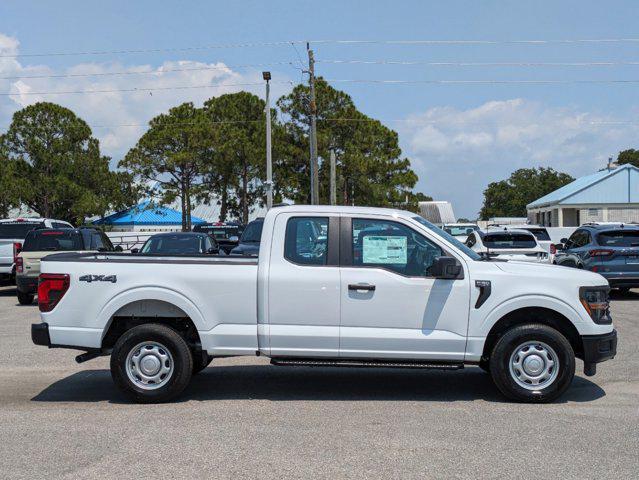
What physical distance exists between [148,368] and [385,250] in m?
2.63

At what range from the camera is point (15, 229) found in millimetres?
22625

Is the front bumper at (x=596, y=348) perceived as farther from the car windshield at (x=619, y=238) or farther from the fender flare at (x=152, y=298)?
the car windshield at (x=619, y=238)

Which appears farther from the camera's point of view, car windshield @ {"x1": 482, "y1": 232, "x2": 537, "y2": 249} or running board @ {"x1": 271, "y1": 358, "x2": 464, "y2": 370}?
car windshield @ {"x1": 482, "y1": 232, "x2": 537, "y2": 249}

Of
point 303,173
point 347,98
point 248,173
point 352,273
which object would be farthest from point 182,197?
point 352,273

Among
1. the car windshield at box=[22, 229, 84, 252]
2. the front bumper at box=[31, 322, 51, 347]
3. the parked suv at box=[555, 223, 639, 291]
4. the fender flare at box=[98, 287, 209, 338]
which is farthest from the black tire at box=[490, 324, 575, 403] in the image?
the car windshield at box=[22, 229, 84, 252]

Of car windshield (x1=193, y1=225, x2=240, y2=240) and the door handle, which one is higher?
car windshield (x1=193, y1=225, x2=240, y2=240)

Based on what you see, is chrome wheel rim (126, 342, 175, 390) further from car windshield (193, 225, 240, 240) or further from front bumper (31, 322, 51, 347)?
car windshield (193, 225, 240, 240)

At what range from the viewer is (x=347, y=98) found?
47.2m

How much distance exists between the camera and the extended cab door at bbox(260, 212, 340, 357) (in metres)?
7.16

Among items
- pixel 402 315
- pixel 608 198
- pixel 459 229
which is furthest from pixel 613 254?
pixel 608 198

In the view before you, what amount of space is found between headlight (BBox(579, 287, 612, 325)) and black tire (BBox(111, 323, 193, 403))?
3927 millimetres

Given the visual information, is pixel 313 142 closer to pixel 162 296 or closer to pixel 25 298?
pixel 25 298

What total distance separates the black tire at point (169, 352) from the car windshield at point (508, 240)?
11.0 meters

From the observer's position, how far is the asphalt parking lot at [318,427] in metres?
5.40
